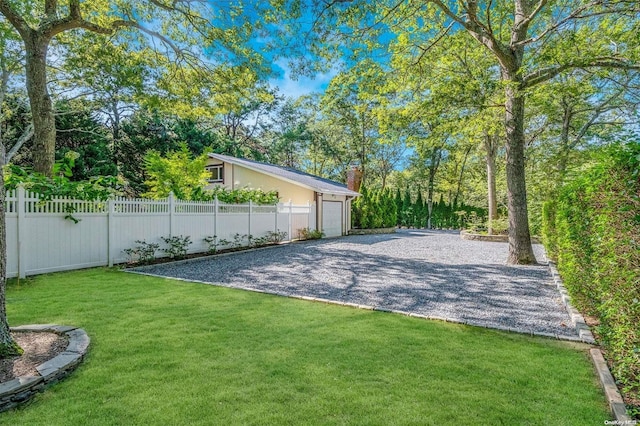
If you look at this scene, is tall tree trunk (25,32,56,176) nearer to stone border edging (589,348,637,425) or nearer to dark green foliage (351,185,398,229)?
stone border edging (589,348,637,425)

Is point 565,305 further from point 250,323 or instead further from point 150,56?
point 150,56

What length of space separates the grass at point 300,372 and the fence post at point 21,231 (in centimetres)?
204

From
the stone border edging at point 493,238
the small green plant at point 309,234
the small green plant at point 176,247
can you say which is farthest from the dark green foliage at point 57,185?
the stone border edging at point 493,238

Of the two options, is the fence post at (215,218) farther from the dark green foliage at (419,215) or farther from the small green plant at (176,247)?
the dark green foliage at (419,215)

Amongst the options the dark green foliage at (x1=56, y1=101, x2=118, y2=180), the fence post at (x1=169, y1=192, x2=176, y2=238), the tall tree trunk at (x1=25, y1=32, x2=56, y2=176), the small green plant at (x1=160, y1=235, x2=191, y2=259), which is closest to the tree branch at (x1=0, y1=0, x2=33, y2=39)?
the tall tree trunk at (x1=25, y1=32, x2=56, y2=176)

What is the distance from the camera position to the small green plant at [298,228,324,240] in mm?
15602

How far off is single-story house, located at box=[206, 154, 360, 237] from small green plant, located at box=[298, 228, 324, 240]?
43 centimetres

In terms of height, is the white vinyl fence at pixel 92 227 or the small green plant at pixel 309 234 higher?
the white vinyl fence at pixel 92 227

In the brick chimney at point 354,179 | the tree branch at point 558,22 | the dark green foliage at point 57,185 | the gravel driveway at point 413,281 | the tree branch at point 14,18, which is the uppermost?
the tree branch at point 14,18

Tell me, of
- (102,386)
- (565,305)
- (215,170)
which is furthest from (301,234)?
(102,386)

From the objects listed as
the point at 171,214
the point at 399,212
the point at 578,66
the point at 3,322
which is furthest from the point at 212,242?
the point at 399,212

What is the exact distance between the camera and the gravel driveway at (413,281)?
477cm

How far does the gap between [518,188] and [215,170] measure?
15525mm

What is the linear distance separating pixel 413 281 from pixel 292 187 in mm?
11224
